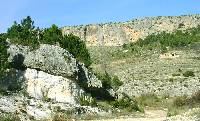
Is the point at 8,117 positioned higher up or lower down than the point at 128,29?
lower down

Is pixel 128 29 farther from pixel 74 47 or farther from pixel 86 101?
pixel 86 101

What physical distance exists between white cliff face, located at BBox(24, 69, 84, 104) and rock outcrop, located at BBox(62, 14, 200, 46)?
111072mm

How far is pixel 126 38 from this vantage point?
520ft

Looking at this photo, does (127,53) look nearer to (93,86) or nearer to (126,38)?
(126,38)

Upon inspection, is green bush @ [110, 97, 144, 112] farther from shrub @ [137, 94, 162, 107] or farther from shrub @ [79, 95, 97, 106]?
shrub @ [137, 94, 162, 107]

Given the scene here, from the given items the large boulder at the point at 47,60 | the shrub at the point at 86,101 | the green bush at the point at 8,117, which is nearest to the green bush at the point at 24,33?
the large boulder at the point at 47,60

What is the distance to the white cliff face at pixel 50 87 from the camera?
40.3 m

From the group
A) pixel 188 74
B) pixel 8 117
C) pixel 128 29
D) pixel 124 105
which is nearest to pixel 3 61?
pixel 8 117

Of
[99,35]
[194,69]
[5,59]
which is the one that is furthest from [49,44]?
[99,35]

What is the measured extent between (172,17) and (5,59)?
124m

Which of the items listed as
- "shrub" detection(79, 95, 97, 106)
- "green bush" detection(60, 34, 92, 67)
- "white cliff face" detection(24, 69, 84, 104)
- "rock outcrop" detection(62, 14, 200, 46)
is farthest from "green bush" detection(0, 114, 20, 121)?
"rock outcrop" detection(62, 14, 200, 46)

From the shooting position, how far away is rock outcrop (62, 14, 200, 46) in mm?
154000

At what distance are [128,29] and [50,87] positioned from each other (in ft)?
389

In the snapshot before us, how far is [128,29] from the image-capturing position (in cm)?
15825
